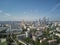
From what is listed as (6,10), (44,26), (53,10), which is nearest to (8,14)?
(6,10)

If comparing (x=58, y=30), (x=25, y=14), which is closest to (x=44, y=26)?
(x=58, y=30)

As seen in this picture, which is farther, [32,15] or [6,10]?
[32,15]

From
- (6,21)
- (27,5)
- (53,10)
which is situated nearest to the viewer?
(6,21)

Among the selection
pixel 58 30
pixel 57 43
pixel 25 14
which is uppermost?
pixel 25 14

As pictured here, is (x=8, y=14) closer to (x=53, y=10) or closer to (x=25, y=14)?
(x=25, y=14)

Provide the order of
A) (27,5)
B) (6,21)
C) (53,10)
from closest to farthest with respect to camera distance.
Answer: (6,21), (27,5), (53,10)

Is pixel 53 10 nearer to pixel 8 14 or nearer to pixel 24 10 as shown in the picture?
pixel 24 10

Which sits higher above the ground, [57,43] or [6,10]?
[6,10]
